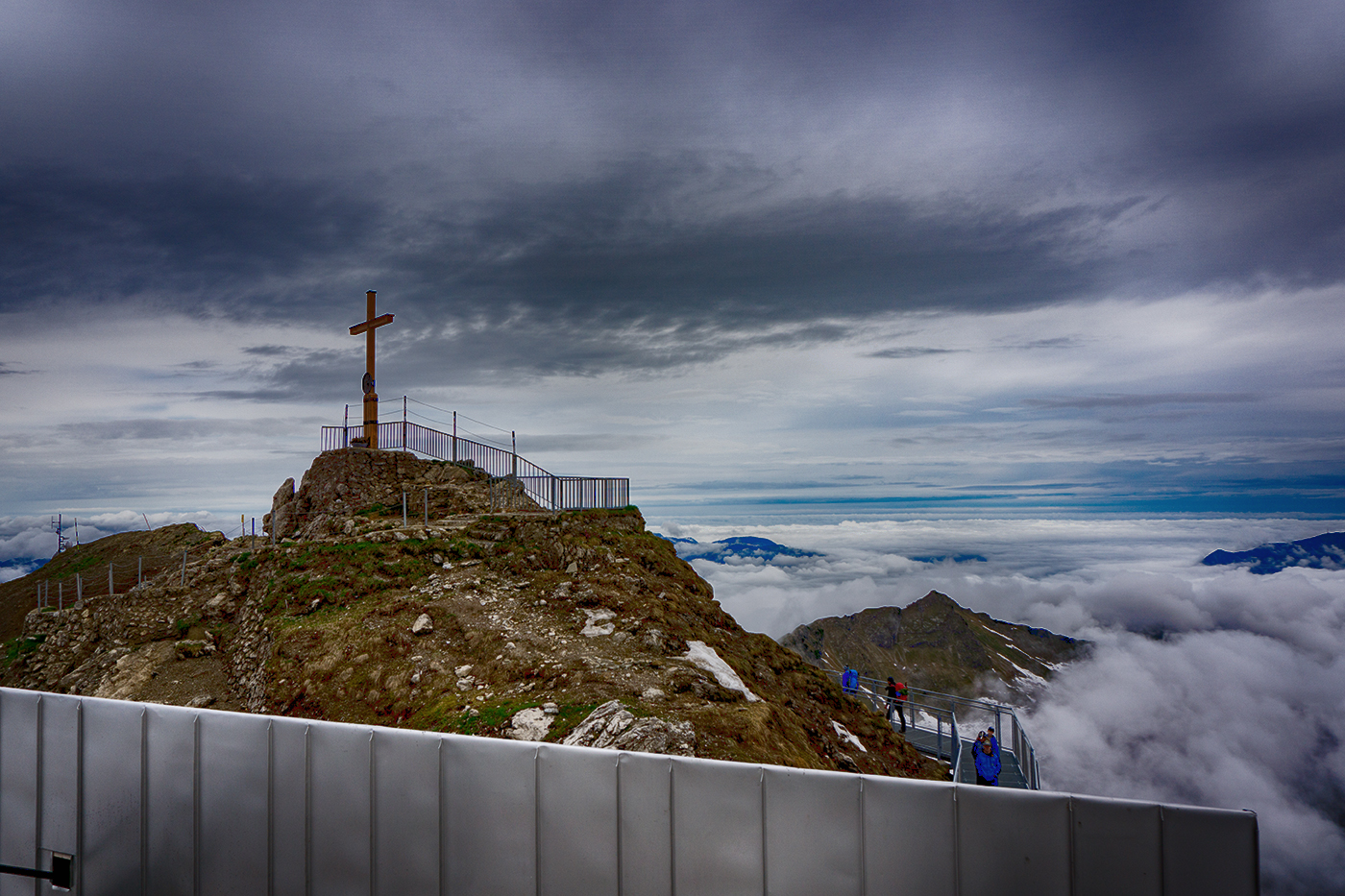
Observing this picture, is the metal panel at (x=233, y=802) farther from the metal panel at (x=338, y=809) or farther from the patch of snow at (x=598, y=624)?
the patch of snow at (x=598, y=624)

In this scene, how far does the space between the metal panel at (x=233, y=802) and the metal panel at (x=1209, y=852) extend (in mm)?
5301

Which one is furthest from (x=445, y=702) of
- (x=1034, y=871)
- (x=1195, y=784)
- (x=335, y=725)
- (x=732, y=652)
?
(x=1195, y=784)

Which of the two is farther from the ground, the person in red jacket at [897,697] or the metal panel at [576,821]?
the metal panel at [576,821]

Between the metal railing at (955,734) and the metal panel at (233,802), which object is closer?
the metal panel at (233,802)

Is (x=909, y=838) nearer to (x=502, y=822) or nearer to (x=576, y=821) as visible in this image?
(x=576, y=821)

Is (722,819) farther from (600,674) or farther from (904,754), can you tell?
(904,754)

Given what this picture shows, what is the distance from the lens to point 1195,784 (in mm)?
164375

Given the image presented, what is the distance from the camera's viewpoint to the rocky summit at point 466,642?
35.1 ft

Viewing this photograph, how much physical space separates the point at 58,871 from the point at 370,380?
22.8m

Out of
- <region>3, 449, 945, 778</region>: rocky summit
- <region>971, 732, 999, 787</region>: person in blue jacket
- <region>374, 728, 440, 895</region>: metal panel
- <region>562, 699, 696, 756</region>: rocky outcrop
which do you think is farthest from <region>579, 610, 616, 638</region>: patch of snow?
<region>374, 728, 440, 895</region>: metal panel

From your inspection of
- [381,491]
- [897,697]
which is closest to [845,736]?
[897,697]

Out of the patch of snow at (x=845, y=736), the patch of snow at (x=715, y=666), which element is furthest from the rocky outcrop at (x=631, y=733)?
the patch of snow at (x=845, y=736)

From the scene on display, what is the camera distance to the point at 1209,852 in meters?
3.29

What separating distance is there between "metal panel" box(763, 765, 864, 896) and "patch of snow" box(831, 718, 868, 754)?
448 inches
